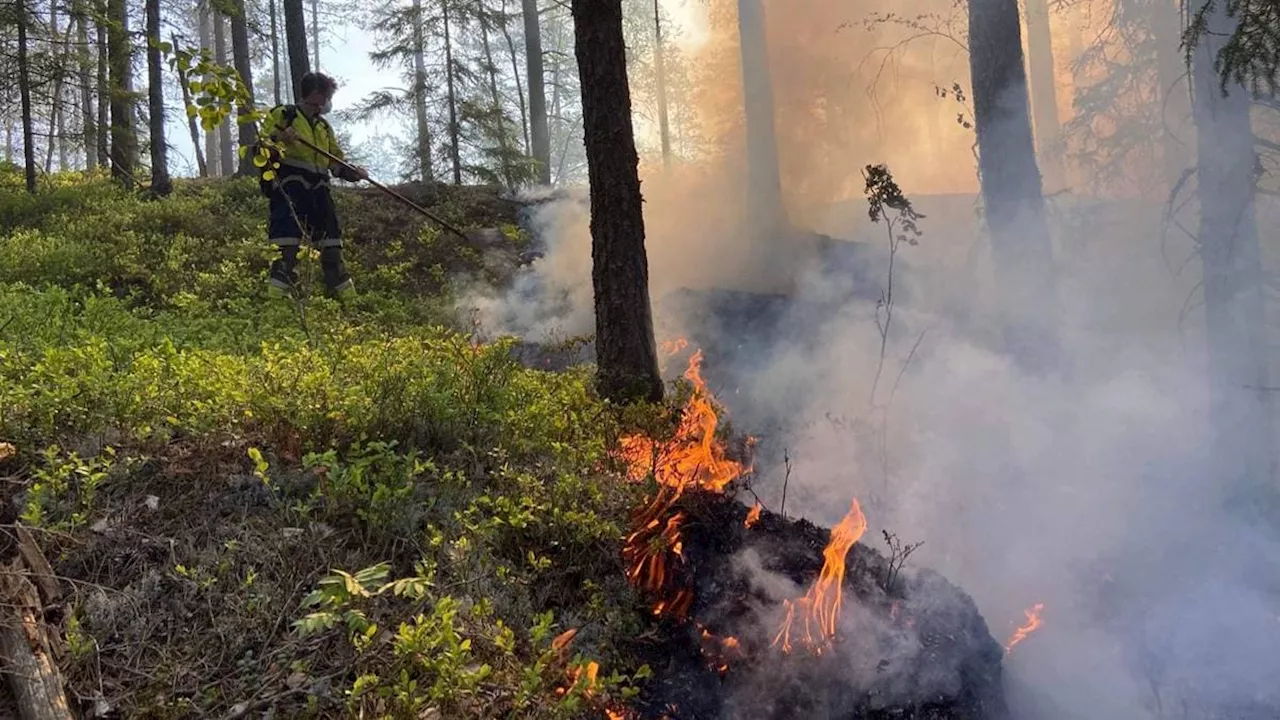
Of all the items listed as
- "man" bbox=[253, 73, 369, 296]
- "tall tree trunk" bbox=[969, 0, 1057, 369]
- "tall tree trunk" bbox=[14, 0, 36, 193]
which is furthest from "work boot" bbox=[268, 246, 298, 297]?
"tall tree trunk" bbox=[969, 0, 1057, 369]

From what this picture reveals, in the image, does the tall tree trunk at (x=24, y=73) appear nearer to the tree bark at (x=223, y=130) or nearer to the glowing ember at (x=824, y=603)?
the tree bark at (x=223, y=130)

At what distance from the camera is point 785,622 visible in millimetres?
3719

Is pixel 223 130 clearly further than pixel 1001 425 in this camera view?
Yes

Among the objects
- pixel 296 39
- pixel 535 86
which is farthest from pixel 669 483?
pixel 535 86

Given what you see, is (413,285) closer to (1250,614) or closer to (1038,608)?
(1038,608)

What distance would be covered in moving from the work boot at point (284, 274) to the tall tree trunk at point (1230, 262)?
10.4 metres

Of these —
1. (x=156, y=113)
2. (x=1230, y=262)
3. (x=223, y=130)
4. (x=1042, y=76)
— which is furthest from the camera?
(x=223, y=130)

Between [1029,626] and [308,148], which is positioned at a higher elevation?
[308,148]

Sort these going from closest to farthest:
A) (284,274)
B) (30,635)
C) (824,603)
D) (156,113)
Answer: (30,635), (824,603), (284,274), (156,113)

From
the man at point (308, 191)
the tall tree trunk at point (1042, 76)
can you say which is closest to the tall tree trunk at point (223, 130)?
the man at point (308, 191)

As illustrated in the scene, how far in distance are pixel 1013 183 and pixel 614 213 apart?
16.7 ft

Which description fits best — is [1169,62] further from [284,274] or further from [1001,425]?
[284,274]

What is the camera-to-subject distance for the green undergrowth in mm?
2703

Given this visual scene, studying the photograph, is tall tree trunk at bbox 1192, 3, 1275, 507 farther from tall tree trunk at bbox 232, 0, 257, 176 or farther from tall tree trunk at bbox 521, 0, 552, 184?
tall tree trunk at bbox 232, 0, 257, 176
